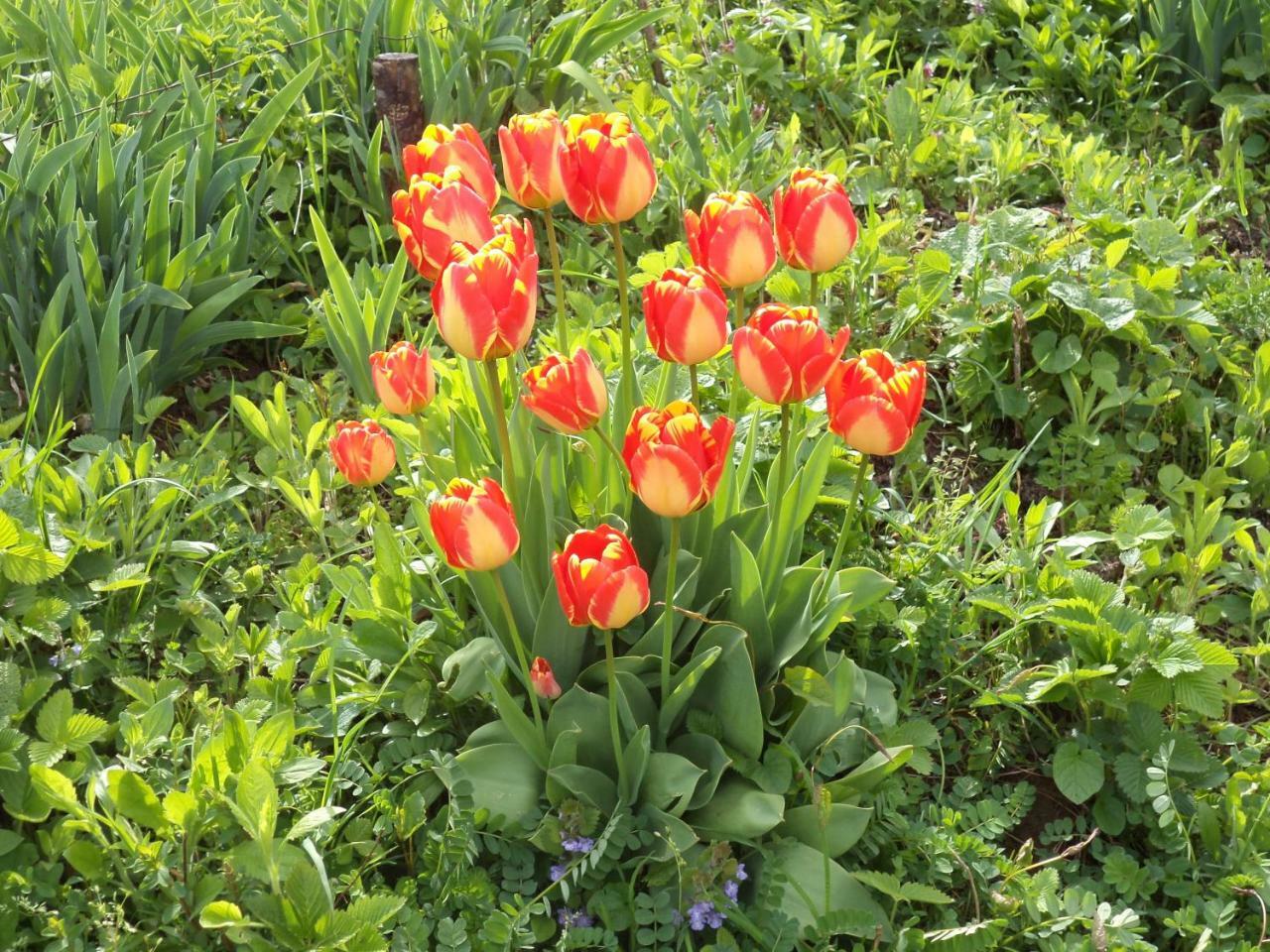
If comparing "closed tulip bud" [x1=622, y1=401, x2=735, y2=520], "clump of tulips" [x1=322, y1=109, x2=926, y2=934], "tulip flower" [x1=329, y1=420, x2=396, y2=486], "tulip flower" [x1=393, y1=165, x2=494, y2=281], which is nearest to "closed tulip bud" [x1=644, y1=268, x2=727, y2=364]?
"clump of tulips" [x1=322, y1=109, x2=926, y2=934]

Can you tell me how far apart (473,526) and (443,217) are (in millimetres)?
382

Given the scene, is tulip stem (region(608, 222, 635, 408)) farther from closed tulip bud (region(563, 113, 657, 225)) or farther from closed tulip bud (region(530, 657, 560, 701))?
closed tulip bud (region(530, 657, 560, 701))

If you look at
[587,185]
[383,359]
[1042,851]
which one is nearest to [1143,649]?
[1042,851]

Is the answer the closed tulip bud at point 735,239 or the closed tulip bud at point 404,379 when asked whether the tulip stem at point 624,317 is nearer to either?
the closed tulip bud at point 735,239

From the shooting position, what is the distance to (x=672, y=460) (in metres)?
1.28

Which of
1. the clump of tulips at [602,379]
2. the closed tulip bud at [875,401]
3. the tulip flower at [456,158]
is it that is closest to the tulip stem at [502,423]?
the clump of tulips at [602,379]

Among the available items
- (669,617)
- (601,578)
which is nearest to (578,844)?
(669,617)

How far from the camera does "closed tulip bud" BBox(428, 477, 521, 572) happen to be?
4.28 feet

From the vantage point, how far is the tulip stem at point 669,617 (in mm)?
1404

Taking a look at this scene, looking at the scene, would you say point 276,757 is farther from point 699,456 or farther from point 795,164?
point 795,164

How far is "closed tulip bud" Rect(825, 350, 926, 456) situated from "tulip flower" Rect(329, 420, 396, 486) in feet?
2.09

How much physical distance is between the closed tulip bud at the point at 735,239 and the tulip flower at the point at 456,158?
270 millimetres

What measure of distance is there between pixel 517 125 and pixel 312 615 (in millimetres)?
821

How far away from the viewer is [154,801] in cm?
150
